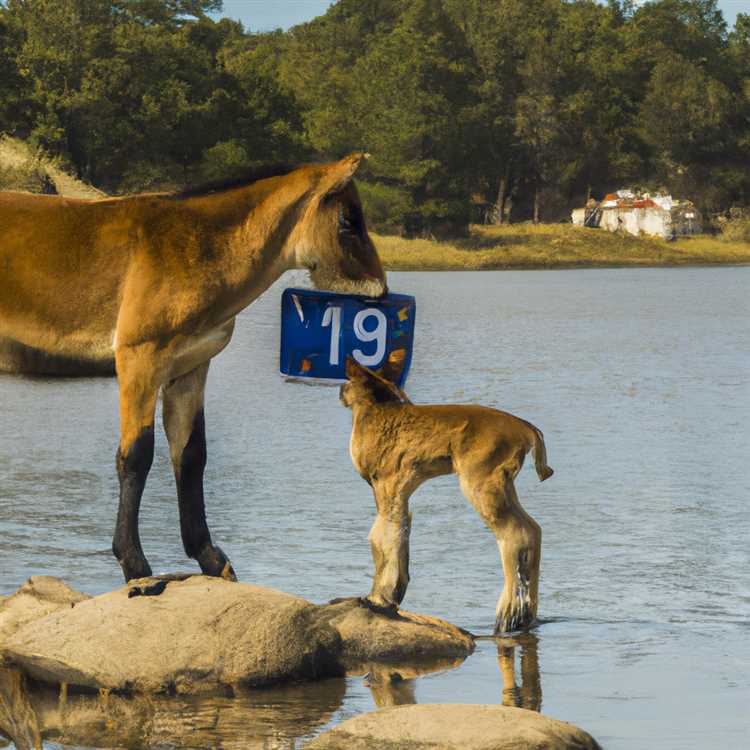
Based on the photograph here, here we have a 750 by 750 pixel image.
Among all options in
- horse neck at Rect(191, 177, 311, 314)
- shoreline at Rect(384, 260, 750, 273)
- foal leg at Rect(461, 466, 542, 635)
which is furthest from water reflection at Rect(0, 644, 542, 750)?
shoreline at Rect(384, 260, 750, 273)

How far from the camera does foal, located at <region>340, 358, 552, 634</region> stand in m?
9.38

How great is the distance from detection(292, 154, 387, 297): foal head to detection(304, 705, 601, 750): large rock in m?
3.02

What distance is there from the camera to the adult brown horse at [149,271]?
950 cm

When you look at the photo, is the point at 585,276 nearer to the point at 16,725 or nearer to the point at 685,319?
the point at 685,319

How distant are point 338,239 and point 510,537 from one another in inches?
74.7

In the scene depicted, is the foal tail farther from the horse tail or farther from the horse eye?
the horse eye

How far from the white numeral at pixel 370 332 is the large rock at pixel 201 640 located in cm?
158

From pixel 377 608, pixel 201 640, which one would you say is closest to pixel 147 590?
pixel 201 640

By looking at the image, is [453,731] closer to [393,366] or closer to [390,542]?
[390,542]

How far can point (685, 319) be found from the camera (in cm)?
5256

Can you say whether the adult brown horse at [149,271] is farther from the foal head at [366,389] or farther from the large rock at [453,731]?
the large rock at [453,731]

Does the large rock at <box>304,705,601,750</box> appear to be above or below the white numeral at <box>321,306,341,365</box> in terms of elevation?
below

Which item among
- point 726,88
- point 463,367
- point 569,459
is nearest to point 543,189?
point 726,88

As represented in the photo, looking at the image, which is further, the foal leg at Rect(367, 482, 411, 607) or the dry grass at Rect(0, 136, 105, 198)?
the dry grass at Rect(0, 136, 105, 198)
